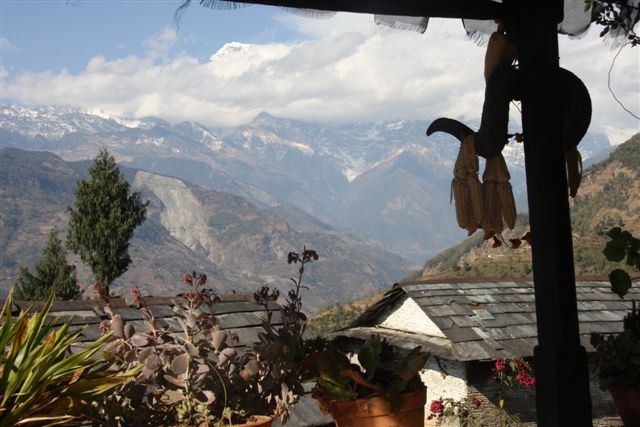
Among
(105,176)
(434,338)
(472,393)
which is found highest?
(105,176)

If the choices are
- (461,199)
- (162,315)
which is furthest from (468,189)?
(162,315)

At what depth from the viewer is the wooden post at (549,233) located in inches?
81.5

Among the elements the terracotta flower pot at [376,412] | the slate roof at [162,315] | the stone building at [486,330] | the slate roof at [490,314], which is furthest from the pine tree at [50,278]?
the terracotta flower pot at [376,412]

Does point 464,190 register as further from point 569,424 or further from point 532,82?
point 569,424

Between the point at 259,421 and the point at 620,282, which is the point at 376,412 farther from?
the point at 620,282

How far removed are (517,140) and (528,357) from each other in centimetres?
1013

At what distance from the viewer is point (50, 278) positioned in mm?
28031

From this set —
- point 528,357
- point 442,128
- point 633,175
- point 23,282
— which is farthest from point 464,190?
point 633,175

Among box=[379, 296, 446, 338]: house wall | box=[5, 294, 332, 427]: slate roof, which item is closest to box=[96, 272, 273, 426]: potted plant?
box=[5, 294, 332, 427]: slate roof

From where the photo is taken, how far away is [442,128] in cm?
241

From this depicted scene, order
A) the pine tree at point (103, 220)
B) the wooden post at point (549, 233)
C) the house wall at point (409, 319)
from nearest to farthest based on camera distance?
the wooden post at point (549, 233)
the house wall at point (409, 319)
the pine tree at point (103, 220)

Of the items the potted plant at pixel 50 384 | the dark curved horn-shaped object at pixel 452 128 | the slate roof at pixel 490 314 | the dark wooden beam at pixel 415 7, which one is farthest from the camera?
the slate roof at pixel 490 314

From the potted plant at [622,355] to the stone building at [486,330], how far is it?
9175mm

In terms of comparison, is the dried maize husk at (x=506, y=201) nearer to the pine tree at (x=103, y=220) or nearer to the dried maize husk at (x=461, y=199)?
the dried maize husk at (x=461, y=199)
